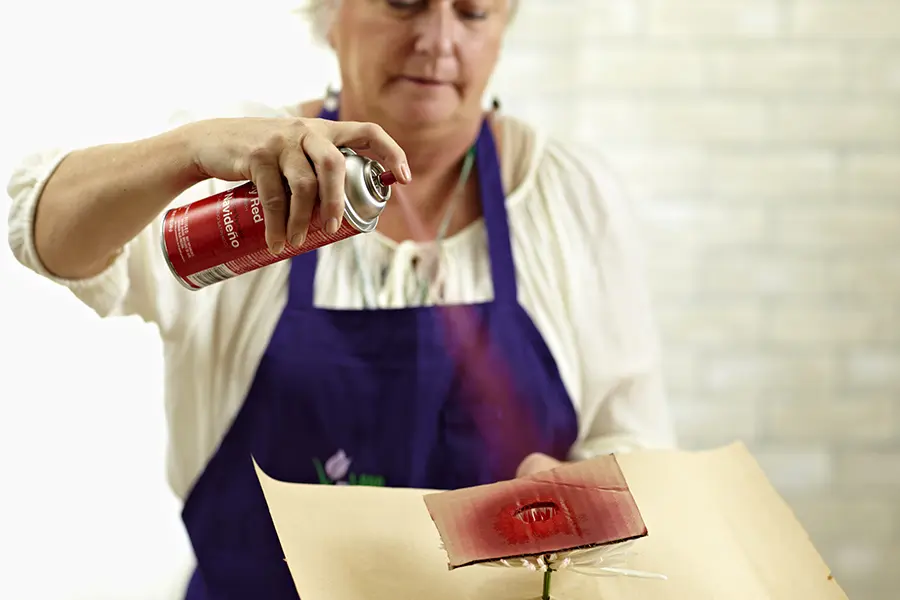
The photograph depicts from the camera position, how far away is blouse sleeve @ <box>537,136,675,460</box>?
1295 mm

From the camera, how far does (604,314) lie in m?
1.31

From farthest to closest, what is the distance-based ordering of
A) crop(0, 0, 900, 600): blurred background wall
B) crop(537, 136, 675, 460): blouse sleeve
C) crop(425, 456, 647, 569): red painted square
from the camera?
crop(0, 0, 900, 600): blurred background wall, crop(537, 136, 675, 460): blouse sleeve, crop(425, 456, 647, 569): red painted square

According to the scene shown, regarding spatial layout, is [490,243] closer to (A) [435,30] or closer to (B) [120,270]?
(A) [435,30]

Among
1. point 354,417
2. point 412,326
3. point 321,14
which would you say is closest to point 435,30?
point 321,14

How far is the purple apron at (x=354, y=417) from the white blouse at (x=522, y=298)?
0.11 feet

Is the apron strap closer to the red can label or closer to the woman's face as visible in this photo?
the woman's face

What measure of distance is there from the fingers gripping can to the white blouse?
1.21 ft

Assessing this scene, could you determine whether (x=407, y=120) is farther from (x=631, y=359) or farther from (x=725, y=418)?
(x=725, y=418)

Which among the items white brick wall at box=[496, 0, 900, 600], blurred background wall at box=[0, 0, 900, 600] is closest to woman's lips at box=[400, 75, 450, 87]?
blurred background wall at box=[0, 0, 900, 600]

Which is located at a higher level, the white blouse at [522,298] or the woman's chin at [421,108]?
the woman's chin at [421,108]

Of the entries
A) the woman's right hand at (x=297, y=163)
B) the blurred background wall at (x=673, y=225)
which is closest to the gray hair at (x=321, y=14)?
the blurred background wall at (x=673, y=225)

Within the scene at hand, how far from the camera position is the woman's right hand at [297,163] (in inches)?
26.5

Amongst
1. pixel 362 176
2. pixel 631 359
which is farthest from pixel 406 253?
pixel 362 176

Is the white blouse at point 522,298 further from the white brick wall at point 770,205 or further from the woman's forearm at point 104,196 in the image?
the white brick wall at point 770,205
